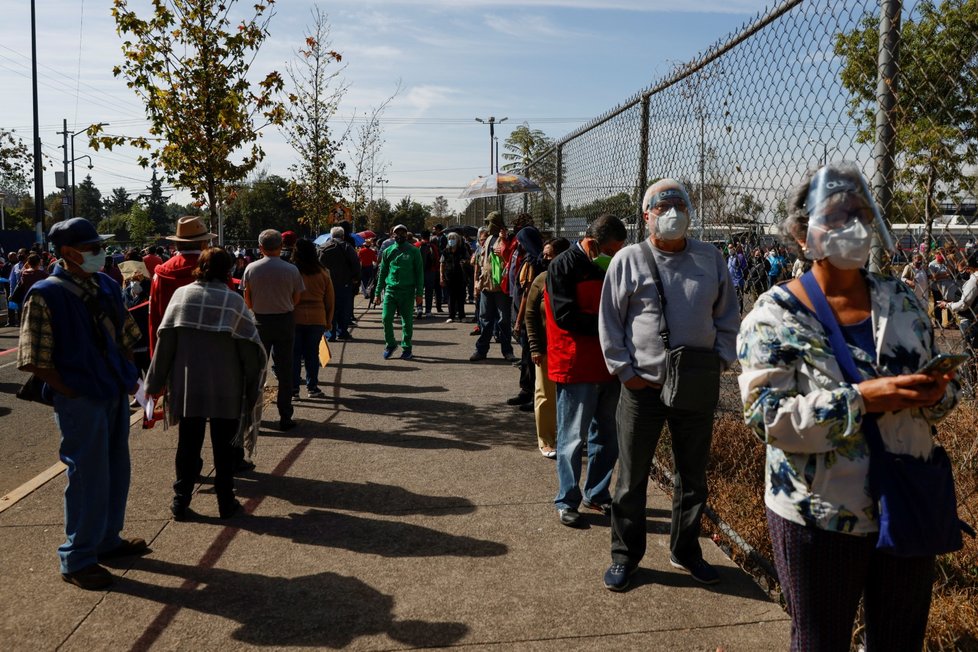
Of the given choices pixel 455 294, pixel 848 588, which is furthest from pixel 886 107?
pixel 455 294

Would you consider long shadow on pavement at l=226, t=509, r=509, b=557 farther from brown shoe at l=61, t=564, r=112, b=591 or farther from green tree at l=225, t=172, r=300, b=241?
green tree at l=225, t=172, r=300, b=241

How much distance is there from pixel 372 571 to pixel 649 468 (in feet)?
4.85

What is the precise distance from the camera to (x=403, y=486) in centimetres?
563

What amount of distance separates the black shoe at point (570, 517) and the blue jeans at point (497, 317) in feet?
19.0

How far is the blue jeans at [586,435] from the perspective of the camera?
4.89 metres

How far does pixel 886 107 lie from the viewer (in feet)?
10.3

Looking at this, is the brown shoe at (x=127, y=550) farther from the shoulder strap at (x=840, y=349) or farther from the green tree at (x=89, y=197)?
the green tree at (x=89, y=197)

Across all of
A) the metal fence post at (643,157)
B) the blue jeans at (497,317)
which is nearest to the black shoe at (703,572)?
the metal fence post at (643,157)

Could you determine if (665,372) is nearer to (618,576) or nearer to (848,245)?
(618,576)

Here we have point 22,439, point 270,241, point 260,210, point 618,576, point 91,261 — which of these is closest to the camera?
point 618,576

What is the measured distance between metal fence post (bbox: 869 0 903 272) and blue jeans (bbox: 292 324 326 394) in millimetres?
6047

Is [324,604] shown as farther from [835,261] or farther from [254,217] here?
[254,217]

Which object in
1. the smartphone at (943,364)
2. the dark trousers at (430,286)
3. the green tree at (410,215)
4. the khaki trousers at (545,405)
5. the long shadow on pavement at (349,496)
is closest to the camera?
the smartphone at (943,364)

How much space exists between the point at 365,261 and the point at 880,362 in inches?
709
